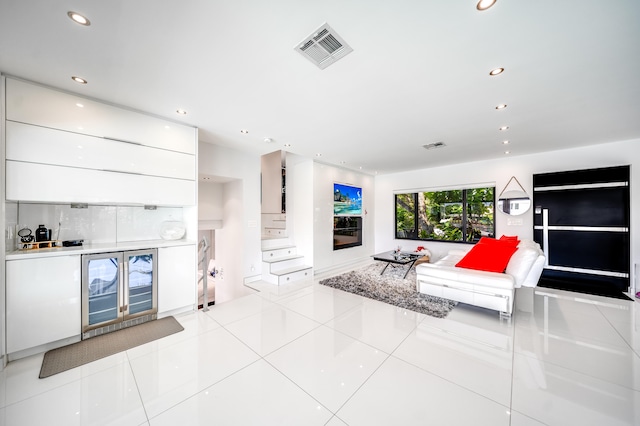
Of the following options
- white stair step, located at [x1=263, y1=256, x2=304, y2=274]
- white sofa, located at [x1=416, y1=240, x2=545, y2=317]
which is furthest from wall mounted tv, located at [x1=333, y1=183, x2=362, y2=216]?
white sofa, located at [x1=416, y1=240, x2=545, y2=317]

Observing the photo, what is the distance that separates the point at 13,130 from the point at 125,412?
2.79 meters

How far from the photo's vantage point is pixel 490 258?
11.5 feet

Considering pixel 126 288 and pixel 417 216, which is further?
pixel 417 216

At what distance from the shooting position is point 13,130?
2176 millimetres

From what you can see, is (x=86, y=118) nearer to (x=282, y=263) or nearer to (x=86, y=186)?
(x=86, y=186)

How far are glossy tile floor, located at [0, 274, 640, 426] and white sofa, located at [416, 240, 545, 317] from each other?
0.91ft

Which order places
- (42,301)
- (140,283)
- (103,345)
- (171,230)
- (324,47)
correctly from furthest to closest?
(171,230), (140,283), (103,345), (42,301), (324,47)

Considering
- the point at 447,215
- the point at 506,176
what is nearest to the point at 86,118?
the point at 447,215

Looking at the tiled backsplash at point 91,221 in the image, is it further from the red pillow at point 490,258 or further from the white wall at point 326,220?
the red pillow at point 490,258

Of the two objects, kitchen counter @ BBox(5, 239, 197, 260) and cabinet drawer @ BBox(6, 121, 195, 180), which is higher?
cabinet drawer @ BBox(6, 121, 195, 180)

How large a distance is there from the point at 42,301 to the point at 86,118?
197 cm

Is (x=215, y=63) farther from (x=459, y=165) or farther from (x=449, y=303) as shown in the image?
(x=459, y=165)

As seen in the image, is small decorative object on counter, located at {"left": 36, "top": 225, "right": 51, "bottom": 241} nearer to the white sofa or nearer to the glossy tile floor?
the glossy tile floor

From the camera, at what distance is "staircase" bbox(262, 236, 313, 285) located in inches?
185
